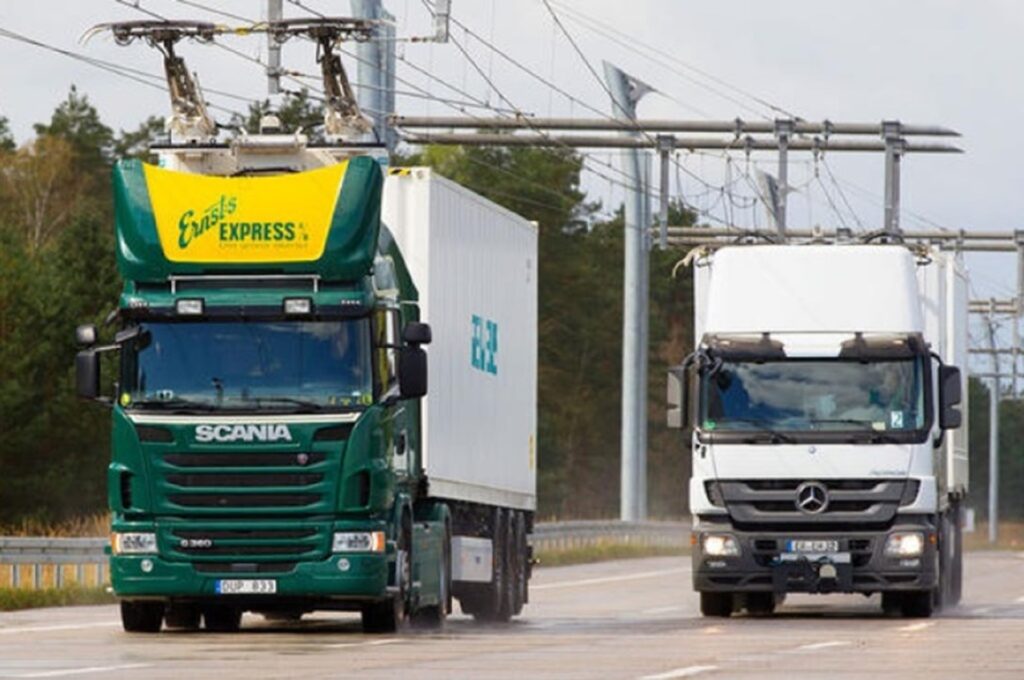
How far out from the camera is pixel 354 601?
25609 mm

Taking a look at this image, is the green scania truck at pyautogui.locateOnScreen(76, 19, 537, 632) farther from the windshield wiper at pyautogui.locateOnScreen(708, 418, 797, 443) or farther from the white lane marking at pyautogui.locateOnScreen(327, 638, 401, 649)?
the windshield wiper at pyautogui.locateOnScreen(708, 418, 797, 443)

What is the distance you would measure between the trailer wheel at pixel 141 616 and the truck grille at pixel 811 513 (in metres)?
6.96

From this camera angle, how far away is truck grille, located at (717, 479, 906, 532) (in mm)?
31094

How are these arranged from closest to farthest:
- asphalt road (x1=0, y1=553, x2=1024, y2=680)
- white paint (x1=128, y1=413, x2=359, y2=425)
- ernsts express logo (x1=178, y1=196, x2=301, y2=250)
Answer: asphalt road (x1=0, y1=553, x2=1024, y2=680)
white paint (x1=128, y1=413, x2=359, y2=425)
ernsts express logo (x1=178, y1=196, x2=301, y2=250)

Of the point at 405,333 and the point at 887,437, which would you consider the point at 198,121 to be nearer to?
the point at 405,333

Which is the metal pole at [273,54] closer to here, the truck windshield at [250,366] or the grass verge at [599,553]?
the truck windshield at [250,366]

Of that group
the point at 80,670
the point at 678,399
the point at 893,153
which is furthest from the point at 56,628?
the point at 893,153

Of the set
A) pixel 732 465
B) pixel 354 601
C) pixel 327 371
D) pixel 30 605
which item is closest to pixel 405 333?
pixel 327 371

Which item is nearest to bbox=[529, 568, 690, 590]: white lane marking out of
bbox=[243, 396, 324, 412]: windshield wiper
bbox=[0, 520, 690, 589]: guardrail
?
bbox=[0, 520, 690, 589]: guardrail

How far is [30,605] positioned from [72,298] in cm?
6229

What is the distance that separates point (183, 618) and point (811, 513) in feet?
22.6

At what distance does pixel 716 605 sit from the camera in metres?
32.8

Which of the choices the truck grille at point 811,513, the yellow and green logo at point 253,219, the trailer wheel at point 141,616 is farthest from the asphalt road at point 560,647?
the yellow and green logo at point 253,219

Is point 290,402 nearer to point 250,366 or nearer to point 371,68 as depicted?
point 250,366
